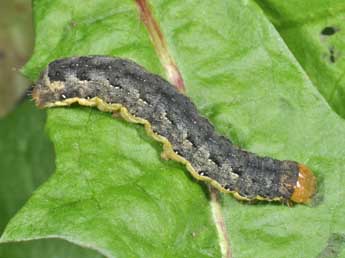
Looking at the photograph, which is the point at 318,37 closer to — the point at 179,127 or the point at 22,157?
the point at 179,127

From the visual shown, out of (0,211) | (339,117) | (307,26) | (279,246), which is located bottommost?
(0,211)

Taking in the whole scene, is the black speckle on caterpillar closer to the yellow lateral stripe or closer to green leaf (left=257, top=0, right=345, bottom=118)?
the yellow lateral stripe

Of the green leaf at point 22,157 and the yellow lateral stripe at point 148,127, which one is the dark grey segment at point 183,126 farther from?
the green leaf at point 22,157

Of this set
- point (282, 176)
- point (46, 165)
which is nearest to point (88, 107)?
point (282, 176)

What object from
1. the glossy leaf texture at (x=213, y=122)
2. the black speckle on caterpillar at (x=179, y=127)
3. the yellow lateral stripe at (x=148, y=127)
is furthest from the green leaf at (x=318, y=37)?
the yellow lateral stripe at (x=148, y=127)

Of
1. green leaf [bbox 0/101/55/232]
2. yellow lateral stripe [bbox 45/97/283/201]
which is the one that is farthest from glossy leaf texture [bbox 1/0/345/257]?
green leaf [bbox 0/101/55/232]

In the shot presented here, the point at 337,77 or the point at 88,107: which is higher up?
the point at 88,107

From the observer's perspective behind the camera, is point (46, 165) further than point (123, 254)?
Yes

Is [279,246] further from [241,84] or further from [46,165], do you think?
[46,165]
